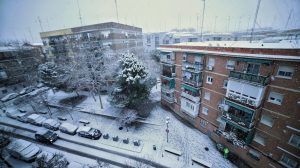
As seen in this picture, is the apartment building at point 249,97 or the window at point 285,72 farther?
the apartment building at point 249,97

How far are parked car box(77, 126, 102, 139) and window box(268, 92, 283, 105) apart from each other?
22.6m

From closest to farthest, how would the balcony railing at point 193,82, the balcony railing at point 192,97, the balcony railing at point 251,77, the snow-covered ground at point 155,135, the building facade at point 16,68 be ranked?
the balcony railing at point 251,77 < the snow-covered ground at point 155,135 < the balcony railing at point 193,82 < the balcony railing at point 192,97 < the building facade at point 16,68

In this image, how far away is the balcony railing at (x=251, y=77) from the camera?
38.9 feet

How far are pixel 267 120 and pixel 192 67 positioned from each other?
1030 cm

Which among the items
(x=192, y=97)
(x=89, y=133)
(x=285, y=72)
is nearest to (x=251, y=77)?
(x=285, y=72)

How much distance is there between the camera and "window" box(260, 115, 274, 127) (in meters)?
12.9

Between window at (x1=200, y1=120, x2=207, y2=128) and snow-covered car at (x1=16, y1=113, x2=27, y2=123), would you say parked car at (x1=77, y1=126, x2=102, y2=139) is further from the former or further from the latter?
window at (x1=200, y1=120, x2=207, y2=128)

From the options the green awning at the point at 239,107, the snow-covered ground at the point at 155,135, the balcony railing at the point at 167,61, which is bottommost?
the snow-covered ground at the point at 155,135

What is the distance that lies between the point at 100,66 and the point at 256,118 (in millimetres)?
28694

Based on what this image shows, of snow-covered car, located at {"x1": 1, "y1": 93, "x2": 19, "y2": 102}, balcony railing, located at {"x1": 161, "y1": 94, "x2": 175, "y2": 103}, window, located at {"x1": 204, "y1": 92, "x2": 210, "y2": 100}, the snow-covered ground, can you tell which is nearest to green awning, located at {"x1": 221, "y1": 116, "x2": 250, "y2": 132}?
window, located at {"x1": 204, "y1": 92, "x2": 210, "y2": 100}

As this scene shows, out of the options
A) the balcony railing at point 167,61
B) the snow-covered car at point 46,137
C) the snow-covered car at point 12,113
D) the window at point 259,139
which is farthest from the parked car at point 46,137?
the window at point 259,139

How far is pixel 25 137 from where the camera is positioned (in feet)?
69.3

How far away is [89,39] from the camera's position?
35.6 m

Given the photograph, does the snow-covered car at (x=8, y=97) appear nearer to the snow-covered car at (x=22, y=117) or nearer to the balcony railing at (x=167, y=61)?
the snow-covered car at (x=22, y=117)
